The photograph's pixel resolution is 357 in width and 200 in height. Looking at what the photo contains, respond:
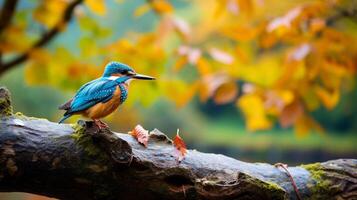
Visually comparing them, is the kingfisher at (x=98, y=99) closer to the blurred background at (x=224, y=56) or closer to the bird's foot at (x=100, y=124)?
the bird's foot at (x=100, y=124)

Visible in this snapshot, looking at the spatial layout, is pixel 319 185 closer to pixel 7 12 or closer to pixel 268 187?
pixel 268 187

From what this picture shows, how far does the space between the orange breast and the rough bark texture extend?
0.03 m

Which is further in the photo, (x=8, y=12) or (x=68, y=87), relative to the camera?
(x=68, y=87)

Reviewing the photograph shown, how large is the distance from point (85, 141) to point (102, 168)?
0.17 feet

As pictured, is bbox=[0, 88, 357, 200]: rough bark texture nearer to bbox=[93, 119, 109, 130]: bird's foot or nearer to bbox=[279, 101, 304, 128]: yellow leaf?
bbox=[93, 119, 109, 130]: bird's foot

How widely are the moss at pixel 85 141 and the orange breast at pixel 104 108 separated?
0.16 feet

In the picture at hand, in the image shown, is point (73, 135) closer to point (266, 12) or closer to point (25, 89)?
point (266, 12)

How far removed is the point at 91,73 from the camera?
1.73 m

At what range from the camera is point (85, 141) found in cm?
85

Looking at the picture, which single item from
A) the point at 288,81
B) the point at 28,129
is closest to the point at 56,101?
the point at 288,81

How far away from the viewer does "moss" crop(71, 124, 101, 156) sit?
84 centimetres

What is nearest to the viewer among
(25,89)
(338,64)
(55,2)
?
(338,64)

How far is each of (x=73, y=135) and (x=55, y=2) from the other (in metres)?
1.12

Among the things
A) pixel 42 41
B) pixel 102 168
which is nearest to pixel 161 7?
pixel 42 41
